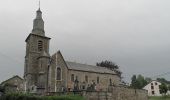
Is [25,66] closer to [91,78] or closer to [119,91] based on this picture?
[91,78]

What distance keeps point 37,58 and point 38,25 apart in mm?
6882

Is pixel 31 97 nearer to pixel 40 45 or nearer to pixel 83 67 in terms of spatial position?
pixel 40 45

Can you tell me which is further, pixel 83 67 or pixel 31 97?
pixel 83 67

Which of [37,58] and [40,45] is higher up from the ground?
[40,45]

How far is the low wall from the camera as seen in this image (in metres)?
29.0

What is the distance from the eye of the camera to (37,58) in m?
46.2

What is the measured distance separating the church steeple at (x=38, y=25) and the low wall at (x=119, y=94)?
72.1ft

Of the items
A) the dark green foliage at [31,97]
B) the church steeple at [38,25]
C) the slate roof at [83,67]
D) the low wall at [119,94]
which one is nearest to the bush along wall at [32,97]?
the dark green foliage at [31,97]

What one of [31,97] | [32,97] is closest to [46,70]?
[31,97]

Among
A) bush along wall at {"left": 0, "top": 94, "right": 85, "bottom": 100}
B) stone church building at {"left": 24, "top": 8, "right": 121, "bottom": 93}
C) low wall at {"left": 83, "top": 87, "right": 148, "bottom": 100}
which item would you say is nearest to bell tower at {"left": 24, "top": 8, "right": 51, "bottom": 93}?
stone church building at {"left": 24, "top": 8, "right": 121, "bottom": 93}

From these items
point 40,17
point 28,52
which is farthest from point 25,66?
point 40,17

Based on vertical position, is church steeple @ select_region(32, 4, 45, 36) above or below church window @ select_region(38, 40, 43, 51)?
above

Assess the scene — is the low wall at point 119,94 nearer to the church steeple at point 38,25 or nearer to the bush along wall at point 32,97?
the bush along wall at point 32,97

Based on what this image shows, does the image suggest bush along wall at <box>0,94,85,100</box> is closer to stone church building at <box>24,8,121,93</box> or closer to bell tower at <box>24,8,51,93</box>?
→ stone church building at <box>24,8,121,93</box>
